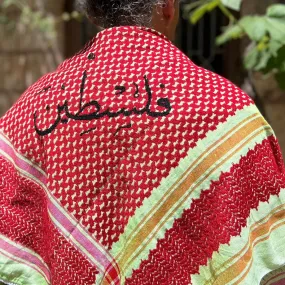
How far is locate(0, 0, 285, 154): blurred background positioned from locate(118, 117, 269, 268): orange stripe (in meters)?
1.81

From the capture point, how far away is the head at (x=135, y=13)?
6.23 ft

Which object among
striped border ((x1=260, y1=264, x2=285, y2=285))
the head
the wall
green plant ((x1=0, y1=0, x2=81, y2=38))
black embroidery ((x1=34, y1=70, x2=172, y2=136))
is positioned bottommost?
Result: the wall

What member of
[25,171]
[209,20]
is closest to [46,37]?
[209,20]

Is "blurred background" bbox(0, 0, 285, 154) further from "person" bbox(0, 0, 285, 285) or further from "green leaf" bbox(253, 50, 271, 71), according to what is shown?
"person" bbox(0, 0, 285, 285)

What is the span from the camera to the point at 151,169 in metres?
1.81

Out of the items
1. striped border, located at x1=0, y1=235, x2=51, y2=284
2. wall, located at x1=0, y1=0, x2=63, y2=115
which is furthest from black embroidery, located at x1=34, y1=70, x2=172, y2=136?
wall, located at x1=0, y1=0, x2=63, y2=115

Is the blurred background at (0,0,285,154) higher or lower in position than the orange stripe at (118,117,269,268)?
lower

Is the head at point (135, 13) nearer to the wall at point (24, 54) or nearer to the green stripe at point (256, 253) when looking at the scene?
the green stripe at point (256, 253)

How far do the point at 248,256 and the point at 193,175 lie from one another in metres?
0.22

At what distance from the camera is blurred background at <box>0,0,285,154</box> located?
14.3ft

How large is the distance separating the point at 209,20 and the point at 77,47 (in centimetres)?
88

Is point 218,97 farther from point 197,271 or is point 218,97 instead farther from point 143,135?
point 197,271

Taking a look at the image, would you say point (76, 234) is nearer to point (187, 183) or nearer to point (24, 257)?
point (24, 257)

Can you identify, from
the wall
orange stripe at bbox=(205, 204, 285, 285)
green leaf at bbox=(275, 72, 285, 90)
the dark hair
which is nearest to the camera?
orange stripe at bbox=(205, 204, 285, 285)
